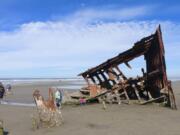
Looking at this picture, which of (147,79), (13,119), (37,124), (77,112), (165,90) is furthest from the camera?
(147,79)

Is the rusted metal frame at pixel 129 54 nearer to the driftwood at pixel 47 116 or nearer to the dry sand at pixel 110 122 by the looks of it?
the dry sand at pixel 110 122

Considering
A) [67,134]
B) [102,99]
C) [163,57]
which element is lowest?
[67,134]

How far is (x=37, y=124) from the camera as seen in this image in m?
13.9

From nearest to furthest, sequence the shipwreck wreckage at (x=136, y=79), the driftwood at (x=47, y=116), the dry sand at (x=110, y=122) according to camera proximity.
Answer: the dry sand at (x=110, y=122)
the driftwood at (x=47, y=116)
the shipwreck wreckage at (x=136, y=79)

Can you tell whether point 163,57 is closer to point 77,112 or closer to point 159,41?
point 159,41

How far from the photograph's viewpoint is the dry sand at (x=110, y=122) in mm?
12914

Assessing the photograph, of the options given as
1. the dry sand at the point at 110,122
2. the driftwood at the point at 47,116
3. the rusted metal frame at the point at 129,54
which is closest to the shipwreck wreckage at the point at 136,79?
the rusted metal frame at the point at 129,54

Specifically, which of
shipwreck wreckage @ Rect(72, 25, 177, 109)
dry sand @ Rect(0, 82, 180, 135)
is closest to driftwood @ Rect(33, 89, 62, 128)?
dry sand @ Rect(0, 82, 180, 135)

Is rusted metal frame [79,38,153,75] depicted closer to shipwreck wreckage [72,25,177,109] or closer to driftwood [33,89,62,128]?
shipwreck wreckage [72,25,177,109]

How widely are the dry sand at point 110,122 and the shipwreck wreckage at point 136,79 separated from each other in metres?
1.38

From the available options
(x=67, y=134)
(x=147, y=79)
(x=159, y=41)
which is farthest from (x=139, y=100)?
(x=67, y=134)

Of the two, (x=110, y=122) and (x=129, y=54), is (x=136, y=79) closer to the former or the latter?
(x=129, y=54)

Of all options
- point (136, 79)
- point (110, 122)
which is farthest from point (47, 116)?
point (136, 79)

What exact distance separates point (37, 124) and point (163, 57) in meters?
8.51
